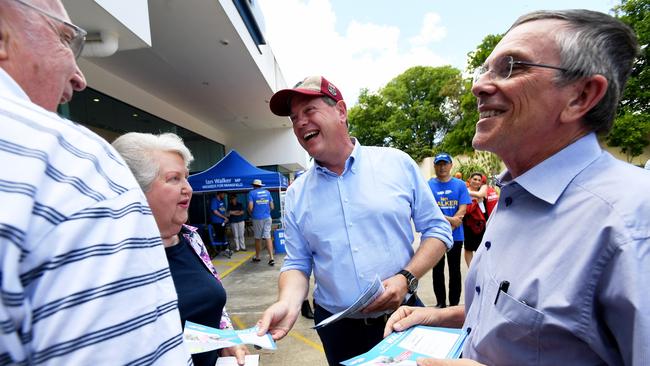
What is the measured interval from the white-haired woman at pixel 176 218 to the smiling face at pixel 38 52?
1.00m

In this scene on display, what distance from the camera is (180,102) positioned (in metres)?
10.0

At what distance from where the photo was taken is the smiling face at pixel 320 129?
198cm

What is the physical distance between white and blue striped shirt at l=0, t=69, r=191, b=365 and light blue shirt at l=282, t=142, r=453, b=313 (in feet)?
4.42

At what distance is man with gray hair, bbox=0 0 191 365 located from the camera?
425 millimetres

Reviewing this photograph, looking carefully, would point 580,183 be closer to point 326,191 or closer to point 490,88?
point 490,88

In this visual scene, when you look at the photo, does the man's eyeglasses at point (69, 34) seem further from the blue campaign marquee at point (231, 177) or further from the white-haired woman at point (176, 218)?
the blue campaign marquee at point (231, 177)

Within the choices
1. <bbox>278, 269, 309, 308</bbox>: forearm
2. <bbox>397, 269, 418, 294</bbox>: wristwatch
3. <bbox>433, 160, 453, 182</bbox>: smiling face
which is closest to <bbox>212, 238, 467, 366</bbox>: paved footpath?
<bbox>433, 160, 453, 182</bbox>: smiling face

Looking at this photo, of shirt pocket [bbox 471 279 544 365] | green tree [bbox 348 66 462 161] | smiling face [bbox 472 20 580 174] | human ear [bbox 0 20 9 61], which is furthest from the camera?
green tree [bbox 348 66 462 161]

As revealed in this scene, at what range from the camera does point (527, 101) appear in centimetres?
108

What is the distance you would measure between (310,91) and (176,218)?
41.0 inches

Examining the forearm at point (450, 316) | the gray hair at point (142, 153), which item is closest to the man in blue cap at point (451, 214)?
the forearm at point (450, 316)

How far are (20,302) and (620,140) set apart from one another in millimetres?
27310

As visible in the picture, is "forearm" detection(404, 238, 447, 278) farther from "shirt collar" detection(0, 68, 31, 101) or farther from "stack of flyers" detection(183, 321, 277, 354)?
"shirt collar" detection(0, 68, 31, 101)

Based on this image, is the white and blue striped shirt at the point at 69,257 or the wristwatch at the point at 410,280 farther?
the wristwatch at the point at 410,280
